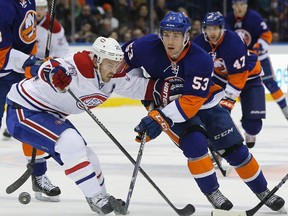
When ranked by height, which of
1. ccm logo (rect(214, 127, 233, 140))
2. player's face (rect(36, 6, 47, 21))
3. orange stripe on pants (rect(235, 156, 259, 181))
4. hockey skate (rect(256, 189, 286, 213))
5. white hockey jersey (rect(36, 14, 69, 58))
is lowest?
white hockey jersey (rect(36, 14, 69, 58))

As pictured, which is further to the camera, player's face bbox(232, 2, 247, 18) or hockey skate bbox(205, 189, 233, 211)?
player's face bbox(232, 2, 247, 18)

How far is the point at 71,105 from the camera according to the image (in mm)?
4434

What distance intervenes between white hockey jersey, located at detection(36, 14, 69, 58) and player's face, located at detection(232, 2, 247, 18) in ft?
4.66

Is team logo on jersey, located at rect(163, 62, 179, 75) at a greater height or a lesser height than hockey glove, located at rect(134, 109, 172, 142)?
greater

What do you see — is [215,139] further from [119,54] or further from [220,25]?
[220,25]

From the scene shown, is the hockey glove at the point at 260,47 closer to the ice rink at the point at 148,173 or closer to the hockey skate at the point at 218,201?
the ice rink at the point at 148,173

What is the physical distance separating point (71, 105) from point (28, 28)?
3.96 feet

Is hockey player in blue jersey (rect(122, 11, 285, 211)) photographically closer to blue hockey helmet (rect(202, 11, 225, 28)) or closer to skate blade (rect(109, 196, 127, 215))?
skate blade (rect(109, 196, 127, 215))

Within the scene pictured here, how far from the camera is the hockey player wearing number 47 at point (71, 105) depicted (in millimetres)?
4242

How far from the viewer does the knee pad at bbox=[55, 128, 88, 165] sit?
4.21 meters

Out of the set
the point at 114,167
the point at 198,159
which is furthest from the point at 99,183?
the point at 114,167

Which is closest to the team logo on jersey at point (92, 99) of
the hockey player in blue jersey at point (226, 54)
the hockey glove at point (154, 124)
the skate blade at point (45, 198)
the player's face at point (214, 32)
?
the hockey glove at point (154, 124)

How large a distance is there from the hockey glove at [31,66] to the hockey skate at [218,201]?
120 cm

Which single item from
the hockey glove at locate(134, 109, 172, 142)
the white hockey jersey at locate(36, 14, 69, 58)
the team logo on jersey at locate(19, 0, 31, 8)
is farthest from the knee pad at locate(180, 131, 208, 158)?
the white hockey jersey at locate(36, 14, 69, 58)
